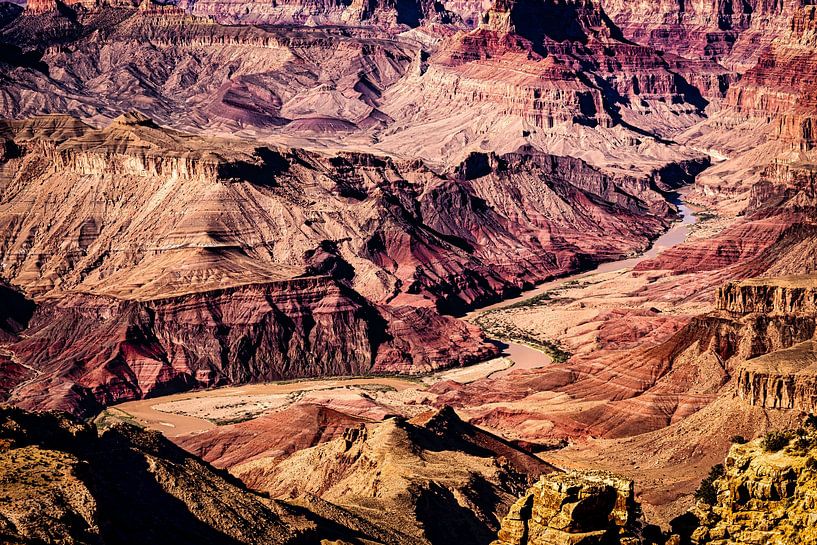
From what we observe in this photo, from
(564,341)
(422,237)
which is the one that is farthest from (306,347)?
(422,237)

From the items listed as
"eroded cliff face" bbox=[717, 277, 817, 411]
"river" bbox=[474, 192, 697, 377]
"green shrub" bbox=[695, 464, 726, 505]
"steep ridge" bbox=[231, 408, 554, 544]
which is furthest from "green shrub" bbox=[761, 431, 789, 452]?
"river" bbox=[474, 192, 697, 377]

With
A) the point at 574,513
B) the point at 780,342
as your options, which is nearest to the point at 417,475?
the point at 574,513

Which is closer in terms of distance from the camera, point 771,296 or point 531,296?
point 771,296

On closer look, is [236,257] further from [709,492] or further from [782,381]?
[709,492]

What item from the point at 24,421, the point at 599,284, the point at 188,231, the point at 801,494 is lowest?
the point at 599,284

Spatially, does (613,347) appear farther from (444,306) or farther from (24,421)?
(24,421)

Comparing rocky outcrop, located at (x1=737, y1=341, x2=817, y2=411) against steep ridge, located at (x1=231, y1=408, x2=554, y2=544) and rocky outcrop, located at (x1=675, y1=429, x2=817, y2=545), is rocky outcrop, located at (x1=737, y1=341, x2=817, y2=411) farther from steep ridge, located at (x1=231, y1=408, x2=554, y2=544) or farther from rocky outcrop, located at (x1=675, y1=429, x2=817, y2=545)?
rocky outcrop, located at (x1=675, y1=429, x2=817, y2=545)
